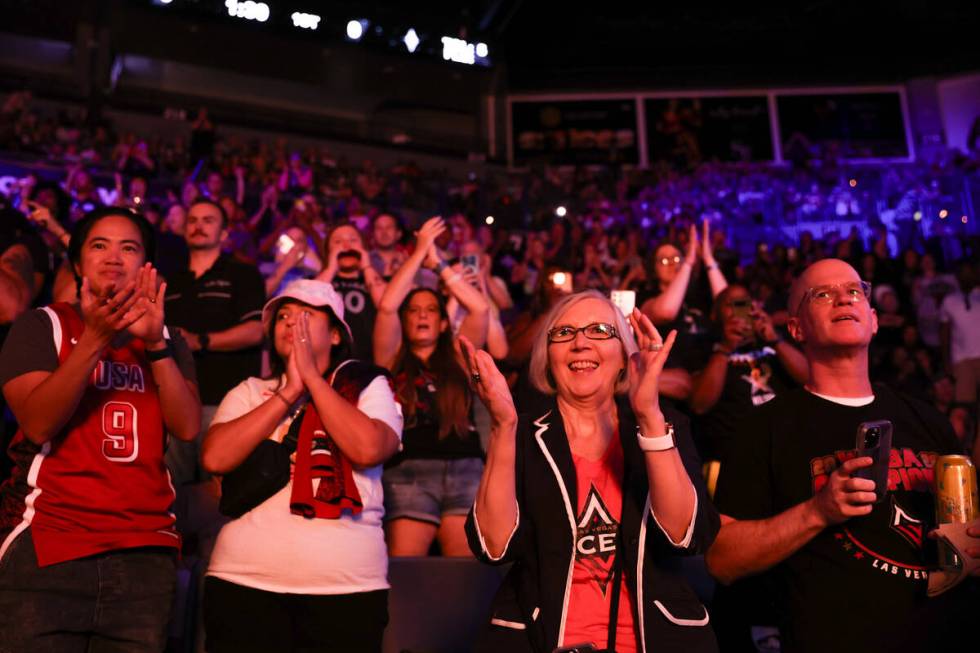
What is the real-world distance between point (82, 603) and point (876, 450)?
6.65 ft

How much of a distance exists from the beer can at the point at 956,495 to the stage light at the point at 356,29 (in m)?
15.1

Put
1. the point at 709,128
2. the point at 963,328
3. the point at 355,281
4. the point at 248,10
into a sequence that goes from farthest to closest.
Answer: the point at 709,128 < the point at 248,10 < the point at 963,328 < the point at 355,281

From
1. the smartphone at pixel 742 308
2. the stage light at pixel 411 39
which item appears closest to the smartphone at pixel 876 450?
the smartphone at pixel 742 308

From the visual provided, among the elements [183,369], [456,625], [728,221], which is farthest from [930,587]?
[728,221]

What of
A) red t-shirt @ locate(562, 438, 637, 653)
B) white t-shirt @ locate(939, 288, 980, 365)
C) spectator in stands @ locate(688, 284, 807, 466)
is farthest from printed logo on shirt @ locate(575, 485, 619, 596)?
white t-shirt @ locate(939, 288, 980, 365)

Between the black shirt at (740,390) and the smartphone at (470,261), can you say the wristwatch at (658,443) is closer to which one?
the black shirt at (740,390)

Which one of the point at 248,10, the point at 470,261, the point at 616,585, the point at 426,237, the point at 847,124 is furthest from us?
the point at 847,124

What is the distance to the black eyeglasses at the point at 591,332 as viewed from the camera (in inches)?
99.5

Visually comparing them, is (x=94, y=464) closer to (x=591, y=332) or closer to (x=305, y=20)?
(x=591, y=332)

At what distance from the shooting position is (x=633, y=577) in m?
2.20

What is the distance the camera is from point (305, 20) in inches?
600

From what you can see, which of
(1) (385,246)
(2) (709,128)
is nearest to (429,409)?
(1) (385,246)

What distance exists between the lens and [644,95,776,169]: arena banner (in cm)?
1622

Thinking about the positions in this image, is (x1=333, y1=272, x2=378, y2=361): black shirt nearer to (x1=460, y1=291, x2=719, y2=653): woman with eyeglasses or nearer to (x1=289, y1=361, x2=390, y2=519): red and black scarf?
(x1=289, y1=361, x2=390, y2=519): red and black scarf
